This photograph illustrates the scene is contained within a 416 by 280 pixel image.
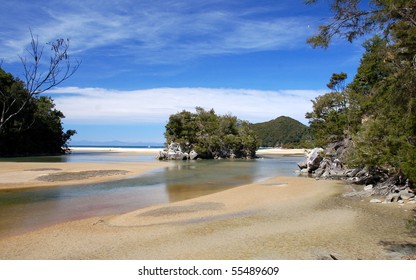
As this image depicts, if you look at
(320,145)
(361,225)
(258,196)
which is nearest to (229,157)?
(320,145)

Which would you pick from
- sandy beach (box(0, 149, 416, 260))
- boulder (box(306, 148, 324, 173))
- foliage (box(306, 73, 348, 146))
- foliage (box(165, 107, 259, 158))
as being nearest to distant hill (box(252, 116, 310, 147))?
foliage (box(165, 107, 259, 158))

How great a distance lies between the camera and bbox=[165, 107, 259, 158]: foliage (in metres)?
71.9

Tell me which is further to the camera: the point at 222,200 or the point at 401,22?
the point at 222,200

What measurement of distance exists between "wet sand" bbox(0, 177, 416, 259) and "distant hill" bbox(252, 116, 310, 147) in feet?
443

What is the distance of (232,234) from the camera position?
33.8 ft

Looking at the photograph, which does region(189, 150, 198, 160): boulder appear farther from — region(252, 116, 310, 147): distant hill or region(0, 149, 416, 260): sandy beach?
region(252, 116, 310, 147): distant hill

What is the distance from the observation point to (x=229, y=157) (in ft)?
254

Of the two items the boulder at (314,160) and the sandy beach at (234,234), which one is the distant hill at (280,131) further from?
the sandy beach at (234,234)

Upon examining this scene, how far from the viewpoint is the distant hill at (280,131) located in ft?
495

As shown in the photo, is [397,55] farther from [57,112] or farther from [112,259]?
[57,112]

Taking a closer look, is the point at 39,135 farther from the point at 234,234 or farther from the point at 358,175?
the point at 234,234

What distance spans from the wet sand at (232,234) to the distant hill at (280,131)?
135 meters

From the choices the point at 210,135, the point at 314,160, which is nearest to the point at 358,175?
the point at 314,160

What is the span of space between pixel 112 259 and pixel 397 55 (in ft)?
31.0
